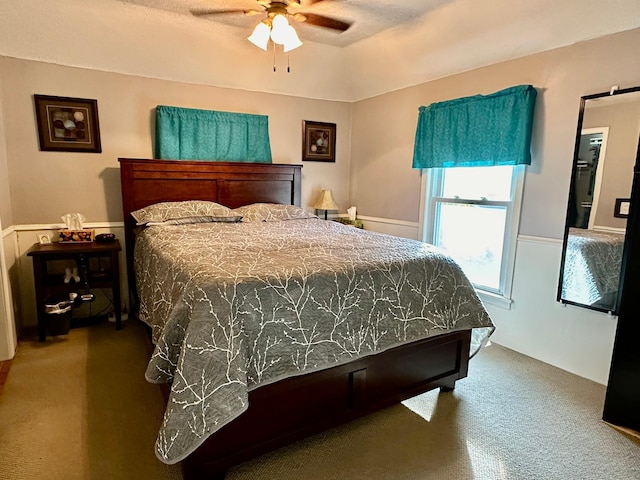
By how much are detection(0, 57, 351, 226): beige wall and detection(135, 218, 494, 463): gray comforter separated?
53.4 inches

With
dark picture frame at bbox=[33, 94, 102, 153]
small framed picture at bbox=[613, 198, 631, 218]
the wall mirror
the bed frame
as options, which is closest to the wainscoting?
the wall mirror

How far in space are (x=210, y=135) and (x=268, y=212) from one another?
999 millimetres

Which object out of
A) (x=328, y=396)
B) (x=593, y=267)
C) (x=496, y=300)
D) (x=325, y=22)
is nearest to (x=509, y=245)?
(x=496, y=300)

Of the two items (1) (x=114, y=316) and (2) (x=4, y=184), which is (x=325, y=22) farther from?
(1) (x=114, y=316)

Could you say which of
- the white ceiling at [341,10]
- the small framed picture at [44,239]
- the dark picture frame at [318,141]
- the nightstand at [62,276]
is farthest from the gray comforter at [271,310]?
the dark picture frame at [318,141]

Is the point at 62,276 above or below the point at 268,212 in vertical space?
below

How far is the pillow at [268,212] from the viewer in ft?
12.0

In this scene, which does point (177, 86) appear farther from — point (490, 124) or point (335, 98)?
point (490, 124)

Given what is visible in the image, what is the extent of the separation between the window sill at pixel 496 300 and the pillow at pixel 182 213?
7.74 feet

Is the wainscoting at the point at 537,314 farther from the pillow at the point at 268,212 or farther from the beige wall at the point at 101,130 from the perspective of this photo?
the pillow at the point at 268,212

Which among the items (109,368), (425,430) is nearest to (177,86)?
(109,368)

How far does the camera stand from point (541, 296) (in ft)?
9.64

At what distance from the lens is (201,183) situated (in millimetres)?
3773

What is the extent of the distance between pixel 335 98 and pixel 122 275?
308 cm
